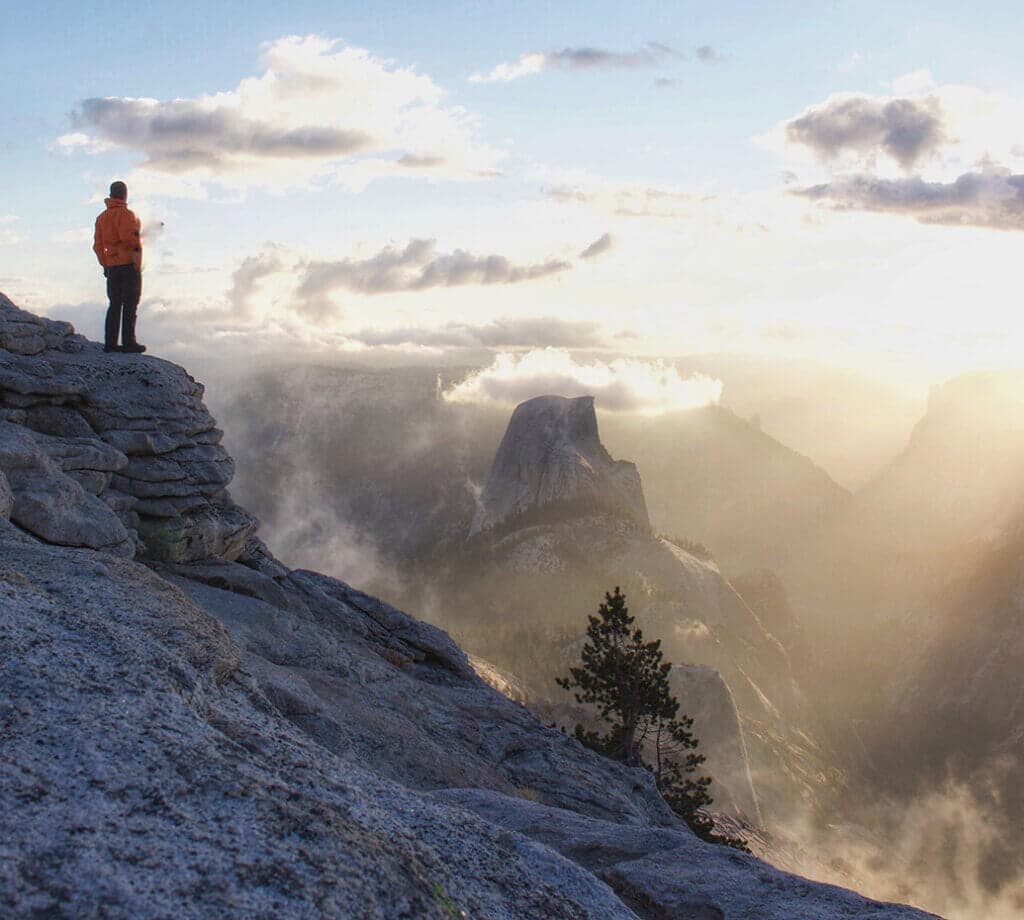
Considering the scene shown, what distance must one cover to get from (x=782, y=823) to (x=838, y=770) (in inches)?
1771

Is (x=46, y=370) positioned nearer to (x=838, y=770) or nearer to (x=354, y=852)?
(x=354, y=852)

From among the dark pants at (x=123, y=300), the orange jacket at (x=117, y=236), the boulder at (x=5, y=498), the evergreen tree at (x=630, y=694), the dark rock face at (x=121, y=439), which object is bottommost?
the evergreen tree at (x=630, y=694)

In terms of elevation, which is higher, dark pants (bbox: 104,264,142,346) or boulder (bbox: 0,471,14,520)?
dark pants (bbox: 104,264,142,346)

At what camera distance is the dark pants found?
26859 millimetres

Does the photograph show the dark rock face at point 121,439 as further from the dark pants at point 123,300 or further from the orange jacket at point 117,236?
the orange jacket at point 117,236

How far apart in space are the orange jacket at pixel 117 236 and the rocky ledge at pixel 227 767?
10.2 ft

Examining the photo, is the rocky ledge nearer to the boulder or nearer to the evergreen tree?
the boulder

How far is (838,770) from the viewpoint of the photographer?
176750 mm

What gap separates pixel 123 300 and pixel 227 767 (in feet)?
75.3

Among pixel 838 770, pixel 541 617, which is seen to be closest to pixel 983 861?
pixel 838 770

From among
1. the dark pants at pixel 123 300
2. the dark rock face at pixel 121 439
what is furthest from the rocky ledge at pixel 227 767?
the dark pants at pixel 123 300

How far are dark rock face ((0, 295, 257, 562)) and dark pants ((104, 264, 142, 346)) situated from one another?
2.25 feet

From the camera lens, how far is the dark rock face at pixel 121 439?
79.4 ft

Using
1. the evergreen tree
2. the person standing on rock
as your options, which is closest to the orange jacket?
the person standing on rock
